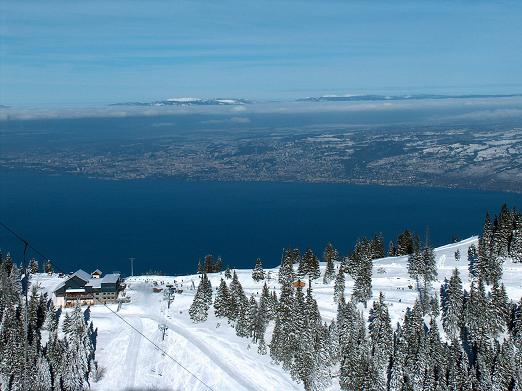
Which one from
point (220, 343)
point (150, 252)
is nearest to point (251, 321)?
point (220, 343)

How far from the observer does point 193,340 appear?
69.0 m

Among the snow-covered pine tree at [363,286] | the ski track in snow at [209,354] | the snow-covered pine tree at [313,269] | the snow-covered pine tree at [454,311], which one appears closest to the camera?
the ski track in snow at [209,354]

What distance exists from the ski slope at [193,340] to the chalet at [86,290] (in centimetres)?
200

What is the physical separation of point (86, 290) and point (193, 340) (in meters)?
17.6

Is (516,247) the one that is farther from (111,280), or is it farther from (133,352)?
(111,280)

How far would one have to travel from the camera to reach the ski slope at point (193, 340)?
62031 mm

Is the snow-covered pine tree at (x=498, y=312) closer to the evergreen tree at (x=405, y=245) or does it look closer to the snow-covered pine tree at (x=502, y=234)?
the snow-covered pine tree at (x=502, y=234)

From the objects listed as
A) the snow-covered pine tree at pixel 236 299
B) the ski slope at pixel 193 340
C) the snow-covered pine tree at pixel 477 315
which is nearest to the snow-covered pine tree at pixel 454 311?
the snow-covered pine tree at pixel 477 315

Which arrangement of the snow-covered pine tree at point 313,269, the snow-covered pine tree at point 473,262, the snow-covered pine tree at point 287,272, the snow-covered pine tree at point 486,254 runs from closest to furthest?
the snow-covered pine tree at point 486,254, the snow-covered pine tree at point 473,262, the snow-covered pine tree at point 287,272, the snow-covered pine tree at point 313,269

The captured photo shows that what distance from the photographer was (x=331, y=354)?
63750 millimetres

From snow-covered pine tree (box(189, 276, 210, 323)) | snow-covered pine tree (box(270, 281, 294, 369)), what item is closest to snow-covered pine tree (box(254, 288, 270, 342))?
snow-covered pine tree (box(270, 281, 294, 369))

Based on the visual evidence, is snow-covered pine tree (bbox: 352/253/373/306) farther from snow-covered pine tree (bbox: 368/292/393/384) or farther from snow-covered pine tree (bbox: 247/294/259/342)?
snow-covered pine tree (bbox: 247/294/259/342)

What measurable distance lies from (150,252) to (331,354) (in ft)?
333

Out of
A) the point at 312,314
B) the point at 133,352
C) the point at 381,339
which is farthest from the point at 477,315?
the point at 133,352
